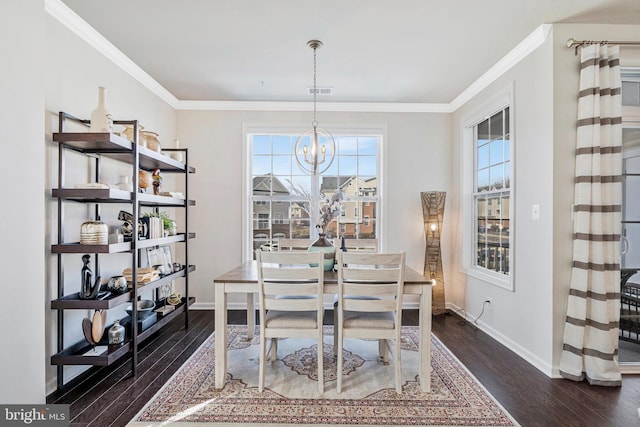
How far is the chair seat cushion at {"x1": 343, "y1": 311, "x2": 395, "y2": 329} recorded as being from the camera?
2375mm

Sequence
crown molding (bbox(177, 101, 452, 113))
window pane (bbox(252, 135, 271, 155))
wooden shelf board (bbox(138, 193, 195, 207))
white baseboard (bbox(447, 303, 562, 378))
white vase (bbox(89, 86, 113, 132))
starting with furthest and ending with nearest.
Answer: window pane (bbox(252, 135, 271, 155)), crown molding (bbox(177, 101, 452, 113)), wooden shelf board (bbox(138, 193, 195, 207)), white baseboard (bbox(447, 303, 562, 378)), white vase (bbox(89, 86, 113, 132))

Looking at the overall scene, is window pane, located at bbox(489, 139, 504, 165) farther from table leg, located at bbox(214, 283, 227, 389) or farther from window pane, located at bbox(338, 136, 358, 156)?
table leg, located at bbox(214, 283, 227, 389)

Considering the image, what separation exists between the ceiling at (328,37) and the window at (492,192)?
605mm

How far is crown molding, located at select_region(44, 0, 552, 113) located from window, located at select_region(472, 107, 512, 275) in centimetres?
41

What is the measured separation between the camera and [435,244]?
430 centimetres

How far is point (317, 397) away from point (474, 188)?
307cm

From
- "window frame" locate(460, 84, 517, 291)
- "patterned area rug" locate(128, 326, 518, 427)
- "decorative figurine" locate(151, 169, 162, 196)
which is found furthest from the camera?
"decorative figurine" locate(151, 169, 162, 196)

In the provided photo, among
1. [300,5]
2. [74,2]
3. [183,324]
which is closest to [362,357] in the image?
[183,324]

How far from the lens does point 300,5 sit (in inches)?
94.8

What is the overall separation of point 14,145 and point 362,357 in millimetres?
2744

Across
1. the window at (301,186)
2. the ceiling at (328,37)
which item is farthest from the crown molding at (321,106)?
the ceiling at (328,37)

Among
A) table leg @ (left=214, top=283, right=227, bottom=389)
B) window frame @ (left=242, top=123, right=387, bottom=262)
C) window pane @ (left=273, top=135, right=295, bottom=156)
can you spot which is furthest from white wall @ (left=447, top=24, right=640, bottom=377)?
window pane @ (left=273, top=135, right=295, bottom=156)

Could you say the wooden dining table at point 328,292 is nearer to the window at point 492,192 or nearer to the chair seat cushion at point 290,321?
the chair seat cushion at point 290,321

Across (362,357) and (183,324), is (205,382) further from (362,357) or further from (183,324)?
(183,324)
